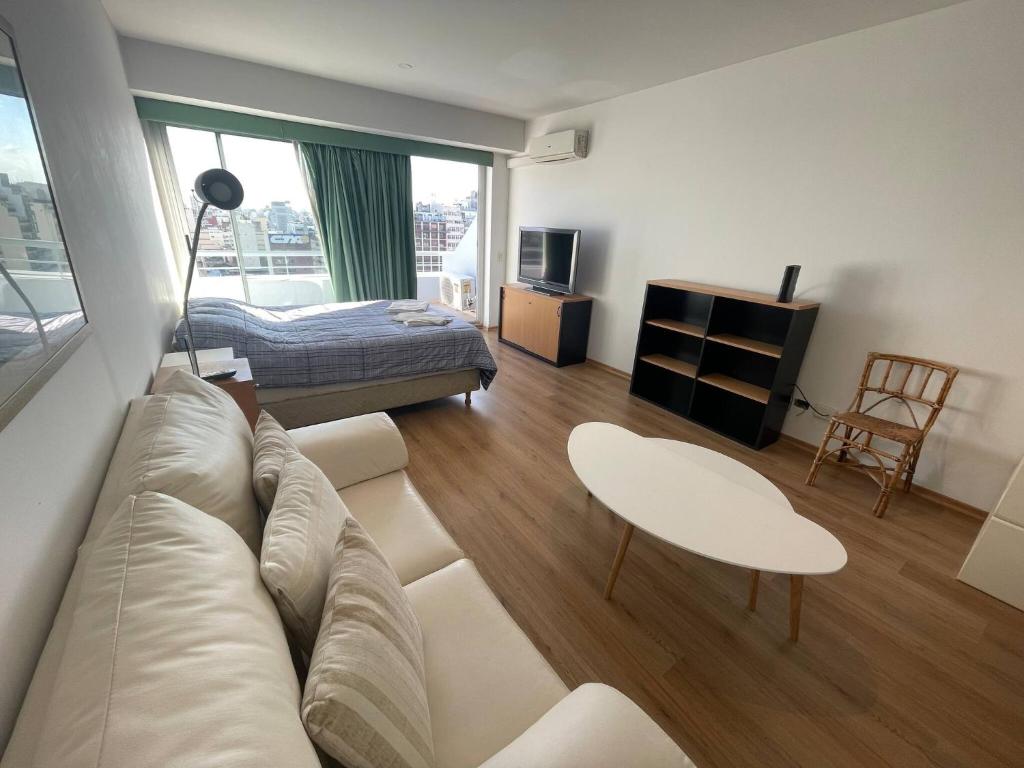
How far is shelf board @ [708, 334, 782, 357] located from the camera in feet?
8.74

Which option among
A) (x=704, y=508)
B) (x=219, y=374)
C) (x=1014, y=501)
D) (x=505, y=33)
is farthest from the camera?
(x=505, y=33)

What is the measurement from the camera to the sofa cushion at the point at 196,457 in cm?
87

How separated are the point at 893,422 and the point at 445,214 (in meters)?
5.18

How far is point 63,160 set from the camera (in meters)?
1.16

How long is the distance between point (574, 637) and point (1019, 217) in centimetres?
285

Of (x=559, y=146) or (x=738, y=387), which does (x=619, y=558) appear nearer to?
(x=738, y=387)

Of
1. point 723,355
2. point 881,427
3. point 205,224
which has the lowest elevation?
point 881,427

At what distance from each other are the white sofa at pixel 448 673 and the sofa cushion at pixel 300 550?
66 millimetres

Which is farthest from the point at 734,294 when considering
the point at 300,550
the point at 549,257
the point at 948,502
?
the point at 300,550

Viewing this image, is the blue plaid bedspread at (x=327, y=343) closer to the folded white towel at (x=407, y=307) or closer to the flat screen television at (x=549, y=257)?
the folded white towel at (x=407, y=307)

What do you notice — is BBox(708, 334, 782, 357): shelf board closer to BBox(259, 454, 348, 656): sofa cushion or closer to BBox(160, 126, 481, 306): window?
BBox(259, 454, 348, 656): sofa cushion

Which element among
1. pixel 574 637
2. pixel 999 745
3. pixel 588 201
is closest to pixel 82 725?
pixel 574 637

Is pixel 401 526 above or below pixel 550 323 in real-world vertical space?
below

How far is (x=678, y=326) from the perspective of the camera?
326 cm
